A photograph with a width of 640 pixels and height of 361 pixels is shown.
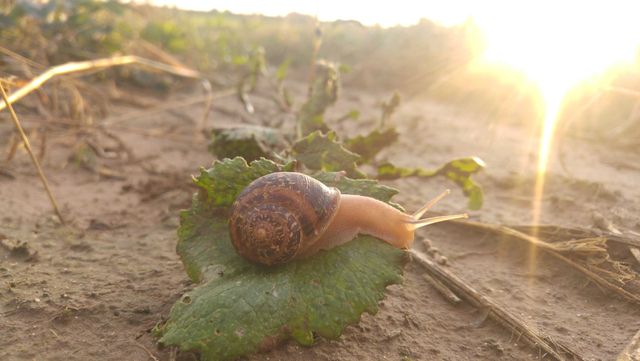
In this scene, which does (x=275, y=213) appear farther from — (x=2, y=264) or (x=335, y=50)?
(x=335, y=50)

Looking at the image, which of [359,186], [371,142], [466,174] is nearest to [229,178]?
[359,186]

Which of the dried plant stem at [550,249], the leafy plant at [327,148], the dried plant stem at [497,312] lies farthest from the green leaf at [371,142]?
the dried plant stem at [497,312]

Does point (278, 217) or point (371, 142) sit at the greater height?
point (371, 142)

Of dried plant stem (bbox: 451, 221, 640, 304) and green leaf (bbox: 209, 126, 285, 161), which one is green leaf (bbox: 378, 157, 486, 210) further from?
green leaf (bbox: 209, 126, 285, 161)

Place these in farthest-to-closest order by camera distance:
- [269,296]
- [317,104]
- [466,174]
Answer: [317,104], [466,174], [269,296]

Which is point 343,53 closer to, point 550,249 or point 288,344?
point 550,249

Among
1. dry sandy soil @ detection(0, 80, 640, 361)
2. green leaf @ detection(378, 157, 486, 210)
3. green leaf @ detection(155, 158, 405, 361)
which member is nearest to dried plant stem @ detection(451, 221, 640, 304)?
dry sandy soil @ detection(0, 80, 640, 361)

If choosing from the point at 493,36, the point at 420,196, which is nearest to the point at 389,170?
the point at 420,196
